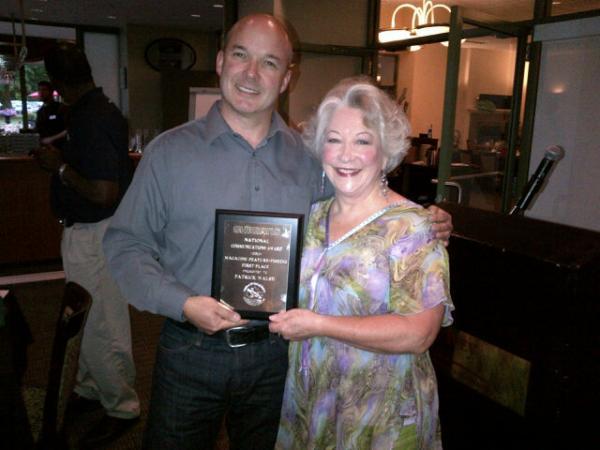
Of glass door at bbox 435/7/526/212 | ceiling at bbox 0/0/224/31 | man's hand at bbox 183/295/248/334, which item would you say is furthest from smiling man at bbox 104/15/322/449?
ceiling at bbox 0/0/224/31

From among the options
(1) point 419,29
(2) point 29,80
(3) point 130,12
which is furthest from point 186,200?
(2) point 29,80

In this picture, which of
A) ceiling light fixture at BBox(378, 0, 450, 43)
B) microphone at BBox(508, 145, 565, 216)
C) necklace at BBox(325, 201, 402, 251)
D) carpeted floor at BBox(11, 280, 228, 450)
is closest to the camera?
necklace at BBox(325, 201, 402, 251)

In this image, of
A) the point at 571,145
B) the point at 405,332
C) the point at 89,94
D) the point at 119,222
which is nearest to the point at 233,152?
the point at 119,222

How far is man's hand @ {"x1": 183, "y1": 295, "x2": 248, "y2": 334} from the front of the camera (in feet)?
4.27

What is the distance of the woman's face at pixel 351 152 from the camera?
133 cm

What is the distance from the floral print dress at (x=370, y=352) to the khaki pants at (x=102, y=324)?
1.52 m

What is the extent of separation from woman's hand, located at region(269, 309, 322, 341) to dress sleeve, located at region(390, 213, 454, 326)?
0.21 metres

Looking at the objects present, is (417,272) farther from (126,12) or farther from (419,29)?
(126,12)

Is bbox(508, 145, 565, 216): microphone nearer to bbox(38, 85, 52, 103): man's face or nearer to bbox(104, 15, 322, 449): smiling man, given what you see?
bbox(104, 15, 322, 449): smiling man

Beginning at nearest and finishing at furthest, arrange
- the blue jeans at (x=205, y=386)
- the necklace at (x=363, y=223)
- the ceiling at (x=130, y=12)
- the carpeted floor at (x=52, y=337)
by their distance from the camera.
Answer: the necklace at (x=363, y=223) → the blue jeans at (x=205, y=386) → the carpeted floor at (x=52, y=337) → the ceiling at (x=130, y=12)

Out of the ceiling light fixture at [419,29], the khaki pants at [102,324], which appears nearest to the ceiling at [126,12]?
the ceiling light fixture at [419,29]

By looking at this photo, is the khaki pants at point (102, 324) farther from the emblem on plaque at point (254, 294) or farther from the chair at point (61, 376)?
the emblem on plaque at point (254, 294)

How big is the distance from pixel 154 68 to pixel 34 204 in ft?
17.8

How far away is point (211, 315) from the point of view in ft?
4.28
